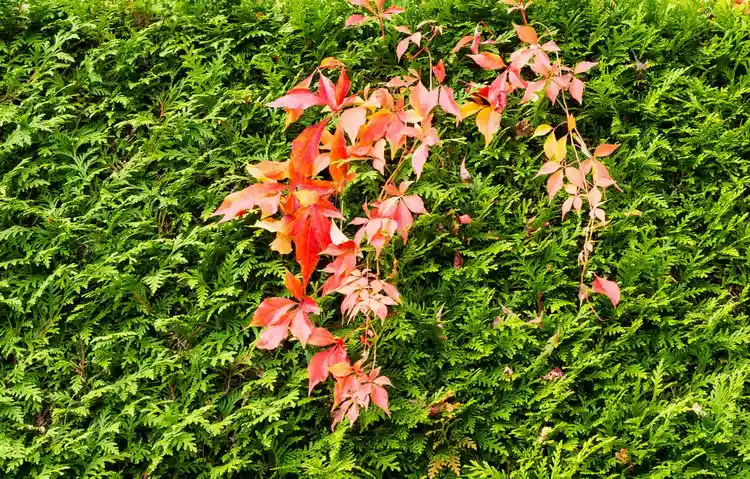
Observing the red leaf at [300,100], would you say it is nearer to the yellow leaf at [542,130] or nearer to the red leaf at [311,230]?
the red leaf at [311,230]

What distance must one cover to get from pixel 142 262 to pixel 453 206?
3.72ft

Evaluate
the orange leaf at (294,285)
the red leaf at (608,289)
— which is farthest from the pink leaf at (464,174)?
the orange leaf at (294,285)

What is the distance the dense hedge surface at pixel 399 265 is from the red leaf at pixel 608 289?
0.10m

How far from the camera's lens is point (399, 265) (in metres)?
2.39

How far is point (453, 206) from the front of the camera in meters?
2.49

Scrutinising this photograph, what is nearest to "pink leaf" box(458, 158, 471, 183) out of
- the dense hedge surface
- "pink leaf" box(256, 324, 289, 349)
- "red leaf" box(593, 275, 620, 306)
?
the dense hedge surface

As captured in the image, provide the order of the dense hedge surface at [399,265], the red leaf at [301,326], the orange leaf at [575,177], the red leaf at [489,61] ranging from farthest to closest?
the red leaf at [489,61]
the orange leaf at [575,177]
the dense hedge surface at [399,265]
the red leaf at [301,326]

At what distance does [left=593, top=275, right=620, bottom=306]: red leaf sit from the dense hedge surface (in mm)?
97

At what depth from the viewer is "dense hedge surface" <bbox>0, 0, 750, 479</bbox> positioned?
88.7 inches

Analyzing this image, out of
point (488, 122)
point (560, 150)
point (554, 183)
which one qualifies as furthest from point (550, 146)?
point (488, 122)

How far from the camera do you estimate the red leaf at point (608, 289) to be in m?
2.34

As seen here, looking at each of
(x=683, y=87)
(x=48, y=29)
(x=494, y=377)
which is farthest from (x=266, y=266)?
(x=683, y=87)

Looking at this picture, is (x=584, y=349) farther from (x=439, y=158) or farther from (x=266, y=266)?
(x=266, y=266)

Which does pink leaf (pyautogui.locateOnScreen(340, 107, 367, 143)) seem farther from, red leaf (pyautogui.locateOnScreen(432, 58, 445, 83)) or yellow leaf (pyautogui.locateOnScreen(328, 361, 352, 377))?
yellow leaf (pyautogui.locateOnScreen(328, 361, 352, 377))
